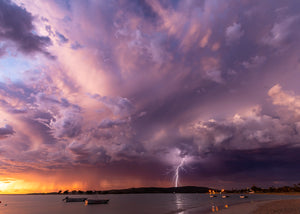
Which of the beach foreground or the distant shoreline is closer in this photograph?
the beach foreground

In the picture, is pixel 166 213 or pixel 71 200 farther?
pixel 71 200

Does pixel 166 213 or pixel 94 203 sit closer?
pixel 166 213

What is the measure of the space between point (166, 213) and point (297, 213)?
40.1 metres

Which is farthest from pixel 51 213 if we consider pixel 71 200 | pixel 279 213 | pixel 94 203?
pixel 71 200

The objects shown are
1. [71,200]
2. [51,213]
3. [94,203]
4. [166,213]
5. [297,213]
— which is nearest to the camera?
[297,213]

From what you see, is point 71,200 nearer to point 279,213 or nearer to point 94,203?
point 94,203

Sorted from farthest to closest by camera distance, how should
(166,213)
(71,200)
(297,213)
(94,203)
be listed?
(71,200) → (94,203) → (166,213) → (297,213)

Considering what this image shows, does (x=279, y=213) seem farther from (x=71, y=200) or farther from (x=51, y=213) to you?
(x=71, y=200)

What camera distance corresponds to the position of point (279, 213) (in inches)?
1850

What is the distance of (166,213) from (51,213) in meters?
48.5

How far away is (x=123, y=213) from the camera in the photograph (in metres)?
75.5

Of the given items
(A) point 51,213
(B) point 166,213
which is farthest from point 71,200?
(B) point 166,213

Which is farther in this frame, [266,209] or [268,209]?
[266,209]

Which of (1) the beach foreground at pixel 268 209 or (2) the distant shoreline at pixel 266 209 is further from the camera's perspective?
(2) the distant shoreline at pixel 266 209
